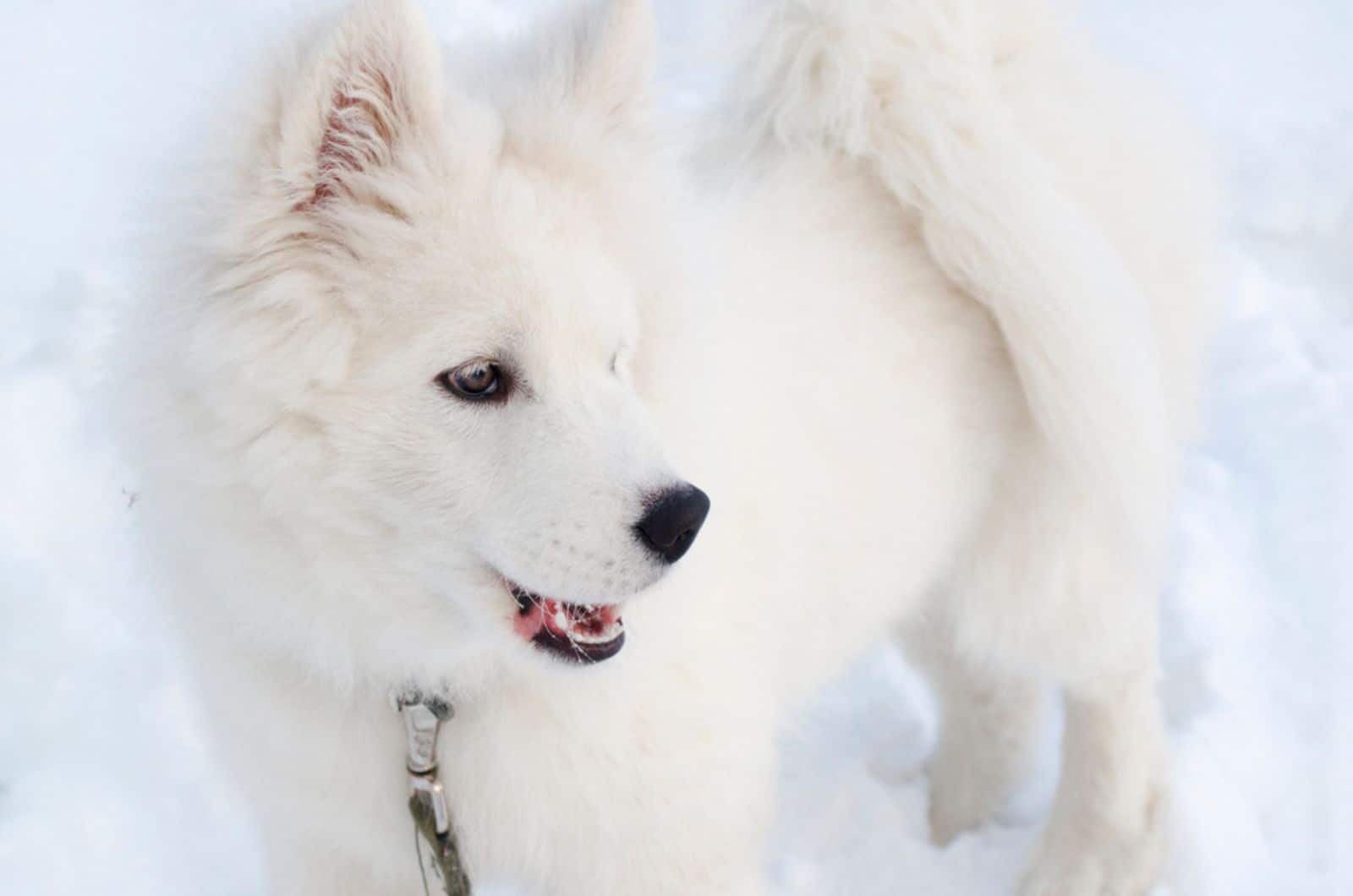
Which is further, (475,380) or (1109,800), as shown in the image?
(1109,800)

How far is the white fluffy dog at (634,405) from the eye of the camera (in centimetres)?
194

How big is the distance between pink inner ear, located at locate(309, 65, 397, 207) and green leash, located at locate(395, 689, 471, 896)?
89cm

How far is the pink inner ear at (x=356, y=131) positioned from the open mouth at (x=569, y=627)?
696 mm

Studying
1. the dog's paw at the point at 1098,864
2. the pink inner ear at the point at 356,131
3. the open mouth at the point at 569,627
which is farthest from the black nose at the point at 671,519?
the dog's paw at the point at 1098,864

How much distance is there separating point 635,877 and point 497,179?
1.26 metres

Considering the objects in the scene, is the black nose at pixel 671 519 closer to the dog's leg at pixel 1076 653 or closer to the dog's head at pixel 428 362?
the dog's head at pixel 428 362

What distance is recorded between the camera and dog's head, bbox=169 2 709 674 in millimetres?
1904

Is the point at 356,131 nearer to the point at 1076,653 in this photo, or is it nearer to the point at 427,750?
the point at 427,750

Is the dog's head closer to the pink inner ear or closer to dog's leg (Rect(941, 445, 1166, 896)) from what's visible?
the pink inner ear

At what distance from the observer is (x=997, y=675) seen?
11.7 feet

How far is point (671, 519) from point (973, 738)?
2175mm

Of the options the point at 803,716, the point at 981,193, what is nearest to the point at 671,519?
the point at 981,193

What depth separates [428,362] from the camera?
1.95m

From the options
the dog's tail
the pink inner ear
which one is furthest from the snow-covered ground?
the dog's tail
